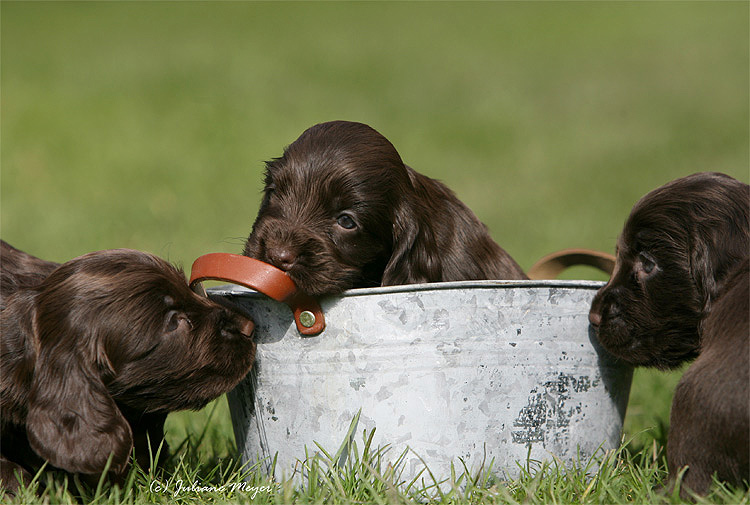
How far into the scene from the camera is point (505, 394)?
9.05 feet

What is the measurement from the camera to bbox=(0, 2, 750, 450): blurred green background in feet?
28.2

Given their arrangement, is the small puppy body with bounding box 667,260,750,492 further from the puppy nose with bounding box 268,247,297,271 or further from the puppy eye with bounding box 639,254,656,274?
the puppy nose with bounding box 268,247,297,271

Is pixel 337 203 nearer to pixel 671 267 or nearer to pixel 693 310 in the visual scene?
pixel 671 267

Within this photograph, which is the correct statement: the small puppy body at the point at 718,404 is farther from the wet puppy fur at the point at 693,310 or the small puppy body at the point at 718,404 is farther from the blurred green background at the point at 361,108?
the blurred green background at the point at 361,108

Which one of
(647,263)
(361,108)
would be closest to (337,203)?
(647,263)

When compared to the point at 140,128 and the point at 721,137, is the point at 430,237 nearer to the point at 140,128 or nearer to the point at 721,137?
the point at 140,128

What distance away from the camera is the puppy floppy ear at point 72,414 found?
2521mm

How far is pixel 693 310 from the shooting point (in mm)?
2807

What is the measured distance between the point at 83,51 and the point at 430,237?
43.1ft

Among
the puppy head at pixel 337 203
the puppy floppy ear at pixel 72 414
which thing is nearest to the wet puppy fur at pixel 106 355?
the puppy floppy ear at pixel 72 414

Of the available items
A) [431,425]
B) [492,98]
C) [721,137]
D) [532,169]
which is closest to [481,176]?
[532,169]

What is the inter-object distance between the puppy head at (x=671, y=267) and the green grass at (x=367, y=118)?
0.47m

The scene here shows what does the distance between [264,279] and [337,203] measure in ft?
2.07

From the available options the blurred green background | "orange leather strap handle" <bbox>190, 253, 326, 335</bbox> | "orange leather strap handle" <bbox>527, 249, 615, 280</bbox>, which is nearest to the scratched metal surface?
"orange leather strap handle" <bbox>190, 253, 326, 335</bbox>
